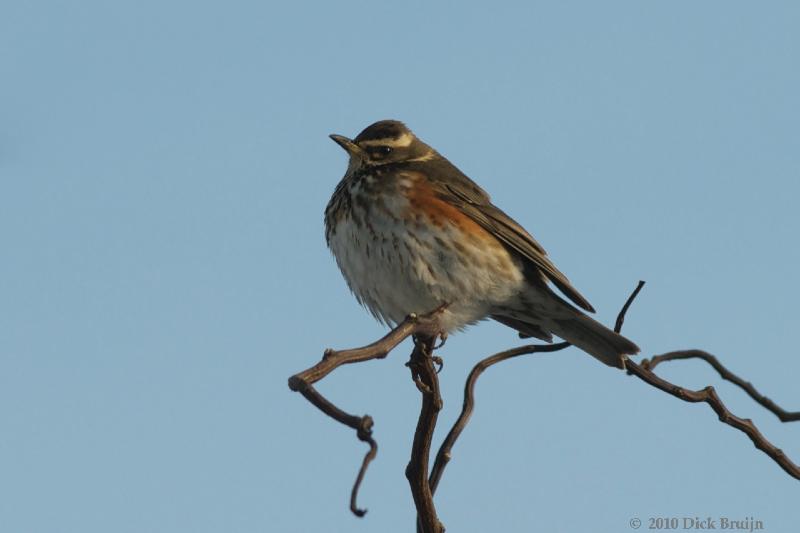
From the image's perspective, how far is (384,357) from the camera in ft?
10.8

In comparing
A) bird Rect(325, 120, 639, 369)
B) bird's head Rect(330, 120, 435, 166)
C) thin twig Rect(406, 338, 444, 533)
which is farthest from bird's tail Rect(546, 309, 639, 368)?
thin twig Rect(406, 338, 444, 533)

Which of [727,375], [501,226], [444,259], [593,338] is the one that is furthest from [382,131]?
[727,375]

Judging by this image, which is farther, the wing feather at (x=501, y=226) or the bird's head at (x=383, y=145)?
the bird's head at (x=383, y=145)

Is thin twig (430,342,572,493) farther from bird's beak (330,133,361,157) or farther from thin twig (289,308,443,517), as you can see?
bird's beak (330,133,361,157)

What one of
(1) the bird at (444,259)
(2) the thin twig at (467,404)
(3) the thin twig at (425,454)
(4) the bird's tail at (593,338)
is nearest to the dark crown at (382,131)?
Result: (1) the bird at (444,259)

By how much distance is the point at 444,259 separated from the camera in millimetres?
7953

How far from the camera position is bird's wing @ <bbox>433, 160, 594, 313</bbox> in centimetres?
830

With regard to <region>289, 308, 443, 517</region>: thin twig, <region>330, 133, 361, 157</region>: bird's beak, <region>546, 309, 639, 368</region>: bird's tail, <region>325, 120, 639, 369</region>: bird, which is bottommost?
<region>289, 308, 443, 517</region>: thin twig

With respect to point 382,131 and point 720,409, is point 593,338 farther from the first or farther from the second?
point 720,409

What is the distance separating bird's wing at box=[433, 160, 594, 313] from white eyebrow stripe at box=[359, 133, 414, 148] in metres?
0.61

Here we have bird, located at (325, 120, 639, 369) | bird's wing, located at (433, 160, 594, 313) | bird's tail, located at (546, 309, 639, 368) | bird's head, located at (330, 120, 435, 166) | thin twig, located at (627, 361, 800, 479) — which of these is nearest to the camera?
thin twig, located at (627, 361, 800, 479)

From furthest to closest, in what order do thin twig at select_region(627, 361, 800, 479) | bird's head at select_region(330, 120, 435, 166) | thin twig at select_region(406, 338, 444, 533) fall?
bird's head at select_region(330, 120, 435, 166), thin twig at select_region(627, 361, 800, 479), thin twig at select_region(406, 338, 444, 533)

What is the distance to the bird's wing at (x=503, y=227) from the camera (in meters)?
8.30

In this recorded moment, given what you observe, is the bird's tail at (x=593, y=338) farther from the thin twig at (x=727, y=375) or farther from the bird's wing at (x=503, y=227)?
the thin twig at (x=727, y=375)
